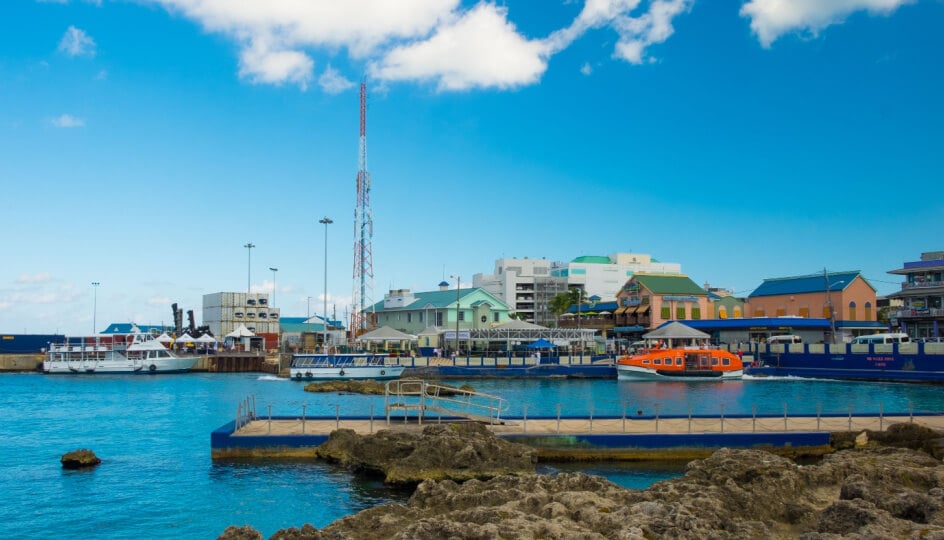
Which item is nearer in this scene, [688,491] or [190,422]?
[688,491]

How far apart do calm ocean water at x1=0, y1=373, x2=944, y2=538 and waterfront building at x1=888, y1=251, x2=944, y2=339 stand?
21639mm

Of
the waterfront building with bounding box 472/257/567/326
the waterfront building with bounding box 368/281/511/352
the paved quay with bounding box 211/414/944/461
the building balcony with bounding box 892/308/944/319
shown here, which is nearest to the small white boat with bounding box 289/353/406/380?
the waterfront building with bounding box 368/281/511/352

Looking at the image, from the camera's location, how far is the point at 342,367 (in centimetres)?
7762

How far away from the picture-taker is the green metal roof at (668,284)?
112250 millimetres

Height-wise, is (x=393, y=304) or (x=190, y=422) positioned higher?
(x=393, y=304)

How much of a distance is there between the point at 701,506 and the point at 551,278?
145 m

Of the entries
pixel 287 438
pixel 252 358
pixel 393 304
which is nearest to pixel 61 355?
pixel 252 358

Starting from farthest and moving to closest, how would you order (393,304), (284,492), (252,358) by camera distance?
(393,304)
(252,358)
(284,492)

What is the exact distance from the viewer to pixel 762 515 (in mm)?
18031

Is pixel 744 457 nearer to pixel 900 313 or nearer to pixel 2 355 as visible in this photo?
pixel 900 313

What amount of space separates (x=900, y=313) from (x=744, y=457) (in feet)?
259

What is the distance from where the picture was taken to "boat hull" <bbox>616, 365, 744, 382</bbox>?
7469cm

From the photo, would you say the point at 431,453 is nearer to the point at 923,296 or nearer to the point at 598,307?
the point at 923,296

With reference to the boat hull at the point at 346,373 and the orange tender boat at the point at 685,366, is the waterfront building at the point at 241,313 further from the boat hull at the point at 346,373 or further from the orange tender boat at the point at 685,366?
the orange tender boat at the point at 685,366
